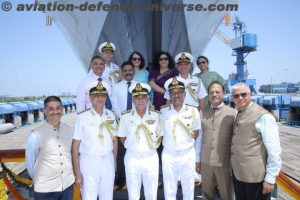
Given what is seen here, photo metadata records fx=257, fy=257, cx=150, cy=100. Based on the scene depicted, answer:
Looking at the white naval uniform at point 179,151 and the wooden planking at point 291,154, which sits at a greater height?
the white naval uniform at point 179,151

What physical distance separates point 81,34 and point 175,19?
60.3 inches

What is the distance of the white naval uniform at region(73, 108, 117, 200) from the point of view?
7.25ft

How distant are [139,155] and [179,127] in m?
0.46

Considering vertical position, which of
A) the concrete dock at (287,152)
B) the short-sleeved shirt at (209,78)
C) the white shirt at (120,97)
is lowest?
the concrete dock at (287,152)

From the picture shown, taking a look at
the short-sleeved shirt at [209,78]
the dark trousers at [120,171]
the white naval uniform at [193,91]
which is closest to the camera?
the white naval uniform at [193,91]

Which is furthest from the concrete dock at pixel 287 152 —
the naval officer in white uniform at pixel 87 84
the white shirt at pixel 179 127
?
the naval officer in white uniform at pixel 87 84

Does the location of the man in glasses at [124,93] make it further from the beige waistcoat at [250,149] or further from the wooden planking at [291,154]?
the wooden planking at [291,154]

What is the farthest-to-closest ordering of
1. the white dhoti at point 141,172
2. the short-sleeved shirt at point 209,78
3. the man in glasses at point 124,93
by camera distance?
the short-sleeved shirt at point 209,78
the man in glasses at point 124,93
the white dhoti at point 141,172

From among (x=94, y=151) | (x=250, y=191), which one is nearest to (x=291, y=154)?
(x=250, y=191)

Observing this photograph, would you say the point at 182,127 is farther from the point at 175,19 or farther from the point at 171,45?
the point at 171,45

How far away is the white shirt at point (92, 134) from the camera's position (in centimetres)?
222

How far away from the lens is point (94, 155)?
7.28ft

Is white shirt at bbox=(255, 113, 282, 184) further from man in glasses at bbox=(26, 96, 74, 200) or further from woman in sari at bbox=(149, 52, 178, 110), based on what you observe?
man in glasses at bbox=(26, 96, 74, 200)

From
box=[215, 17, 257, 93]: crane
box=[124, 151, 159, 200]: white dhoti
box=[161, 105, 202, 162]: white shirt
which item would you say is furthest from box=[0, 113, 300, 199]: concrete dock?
box=[215, 17, 257, 93]: crane
